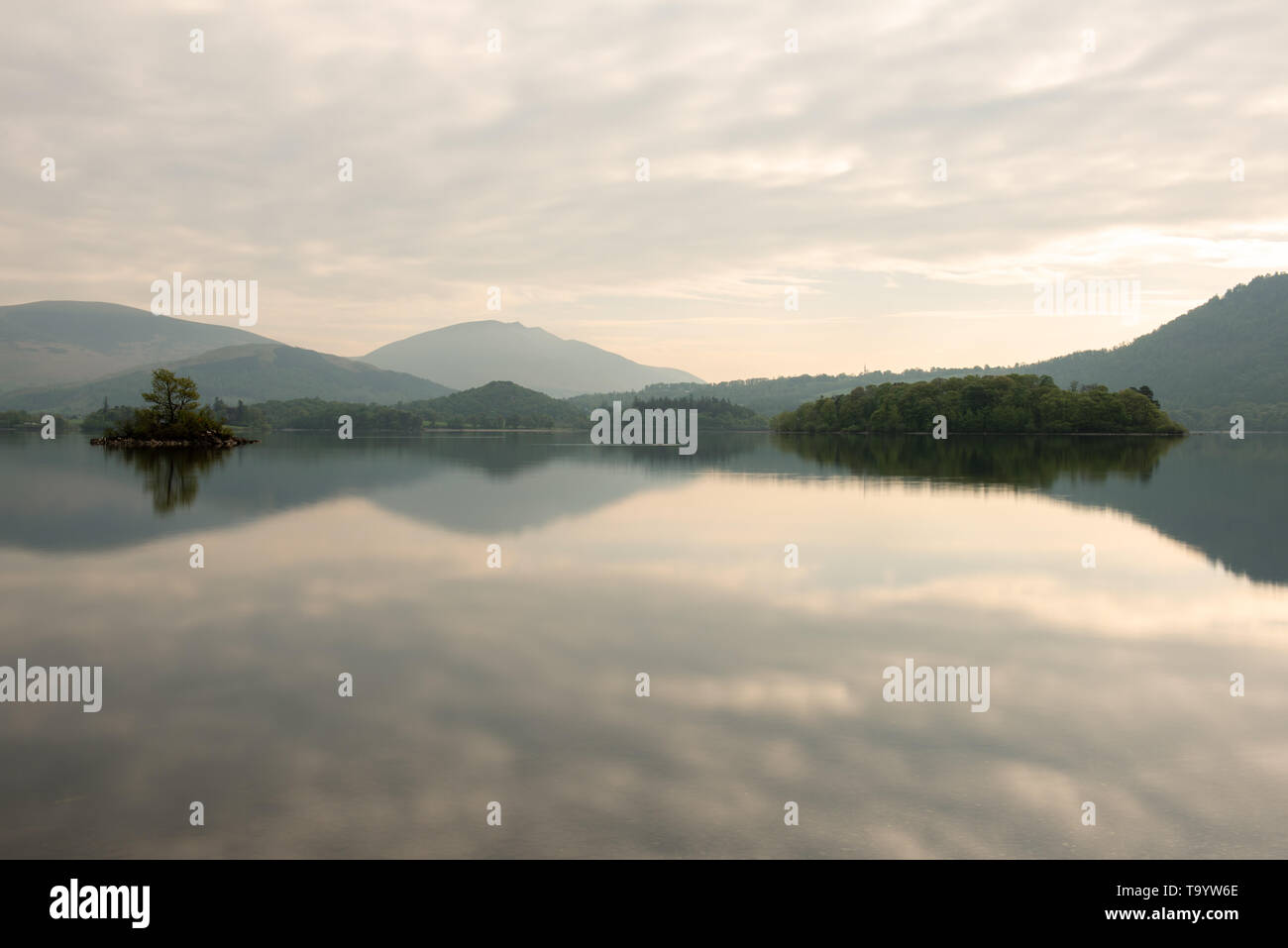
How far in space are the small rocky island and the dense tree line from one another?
13578 cm

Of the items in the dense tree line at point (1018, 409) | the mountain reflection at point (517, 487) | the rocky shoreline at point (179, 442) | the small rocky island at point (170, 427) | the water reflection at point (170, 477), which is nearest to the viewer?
the mountain reflection at point (517, 487)

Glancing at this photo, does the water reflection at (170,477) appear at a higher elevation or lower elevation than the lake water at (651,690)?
higher

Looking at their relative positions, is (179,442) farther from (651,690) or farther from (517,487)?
(651,690)

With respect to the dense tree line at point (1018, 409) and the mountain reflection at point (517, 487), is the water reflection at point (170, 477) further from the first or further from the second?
the dense tree line at point (1018, 409)

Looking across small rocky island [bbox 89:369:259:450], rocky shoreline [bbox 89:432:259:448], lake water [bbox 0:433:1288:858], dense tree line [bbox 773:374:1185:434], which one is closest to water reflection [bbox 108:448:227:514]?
lake water [bbox 0:433:1288:858]

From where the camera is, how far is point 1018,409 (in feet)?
598

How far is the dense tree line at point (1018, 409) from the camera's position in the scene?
17175 cm

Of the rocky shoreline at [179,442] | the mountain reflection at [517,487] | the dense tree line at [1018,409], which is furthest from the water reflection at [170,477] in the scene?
the dense tree line at [1018,409]

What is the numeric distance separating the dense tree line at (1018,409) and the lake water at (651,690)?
15689 cm

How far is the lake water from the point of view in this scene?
9086mm

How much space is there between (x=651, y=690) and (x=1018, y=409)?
188 m

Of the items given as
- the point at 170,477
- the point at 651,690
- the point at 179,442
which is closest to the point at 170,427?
the point at 179,442

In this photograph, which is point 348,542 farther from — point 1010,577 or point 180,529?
point 1010,577
